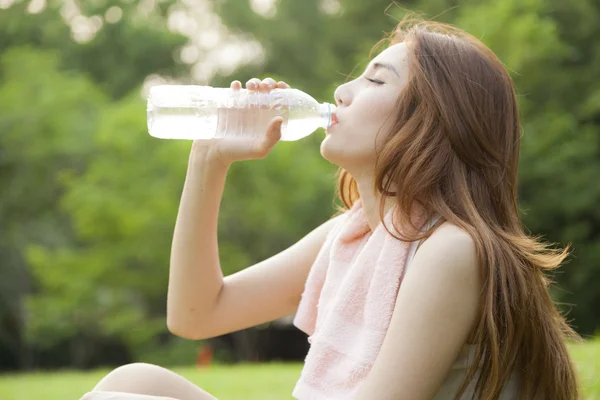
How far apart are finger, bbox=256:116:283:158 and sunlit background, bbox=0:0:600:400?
13831mm

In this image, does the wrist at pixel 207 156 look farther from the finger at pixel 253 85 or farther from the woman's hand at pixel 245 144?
the finger at pixel 253 85

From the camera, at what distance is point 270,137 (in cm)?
247

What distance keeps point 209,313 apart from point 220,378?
5553mm

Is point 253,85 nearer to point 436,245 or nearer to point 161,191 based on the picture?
point 436,245

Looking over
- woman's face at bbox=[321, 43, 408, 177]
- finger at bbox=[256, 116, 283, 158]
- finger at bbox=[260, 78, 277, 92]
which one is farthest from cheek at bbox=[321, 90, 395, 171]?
finger at bbox=[260, 78, 277, 92]

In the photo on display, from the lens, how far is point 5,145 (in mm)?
20766

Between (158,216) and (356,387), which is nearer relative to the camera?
(356,387)

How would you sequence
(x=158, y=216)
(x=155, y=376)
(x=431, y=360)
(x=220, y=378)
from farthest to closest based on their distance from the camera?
1. (x=158, y=216)
2. (x=220, y=378)
3. (x=155, y=376)
4. (x=431, y=360)

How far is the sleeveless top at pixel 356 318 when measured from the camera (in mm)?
2148

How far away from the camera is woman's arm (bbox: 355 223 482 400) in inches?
77.3

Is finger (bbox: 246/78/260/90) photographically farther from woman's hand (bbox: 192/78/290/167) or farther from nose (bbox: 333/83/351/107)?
nose (bbox: 333/83/351/107)

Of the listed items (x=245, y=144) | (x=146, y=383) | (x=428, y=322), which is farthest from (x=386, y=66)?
(x=146, y=383)

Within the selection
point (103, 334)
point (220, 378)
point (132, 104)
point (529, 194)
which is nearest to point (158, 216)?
point (132, 104)

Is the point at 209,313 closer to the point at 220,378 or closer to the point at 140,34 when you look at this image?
the point at 220,378
